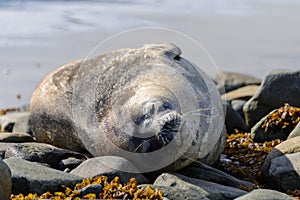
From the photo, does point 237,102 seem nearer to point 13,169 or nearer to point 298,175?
point 298,175

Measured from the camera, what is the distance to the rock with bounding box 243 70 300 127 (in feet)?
26.7

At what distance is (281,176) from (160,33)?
1632 mm

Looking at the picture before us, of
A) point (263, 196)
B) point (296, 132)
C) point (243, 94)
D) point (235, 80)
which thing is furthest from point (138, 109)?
point (235, 80)

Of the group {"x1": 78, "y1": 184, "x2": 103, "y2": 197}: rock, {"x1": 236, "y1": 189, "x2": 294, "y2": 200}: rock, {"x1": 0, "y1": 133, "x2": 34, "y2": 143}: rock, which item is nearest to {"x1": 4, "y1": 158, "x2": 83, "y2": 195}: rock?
{"x1": 78, "y1": 184, "x2": 103, "y2": 197}: rock

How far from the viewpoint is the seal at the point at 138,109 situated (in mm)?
5754

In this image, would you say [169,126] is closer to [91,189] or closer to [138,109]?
[138,109]

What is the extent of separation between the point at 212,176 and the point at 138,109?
890 millimetres

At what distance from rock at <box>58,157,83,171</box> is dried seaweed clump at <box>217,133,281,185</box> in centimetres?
129

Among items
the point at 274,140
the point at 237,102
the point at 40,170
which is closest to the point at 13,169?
the point at 40,170

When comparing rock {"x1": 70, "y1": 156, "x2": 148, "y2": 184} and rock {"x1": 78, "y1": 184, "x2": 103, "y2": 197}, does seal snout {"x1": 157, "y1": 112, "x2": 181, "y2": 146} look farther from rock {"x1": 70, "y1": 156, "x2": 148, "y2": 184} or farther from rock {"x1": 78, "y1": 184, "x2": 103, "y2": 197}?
rock {"x1": 78, "y1": 184, "x2": 103, "y2": 197}

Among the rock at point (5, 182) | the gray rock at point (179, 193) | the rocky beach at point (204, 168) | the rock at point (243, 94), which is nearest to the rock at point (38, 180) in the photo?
the rocky beach at point (204, 168)

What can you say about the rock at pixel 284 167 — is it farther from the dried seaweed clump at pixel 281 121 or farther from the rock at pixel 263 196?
the dried seaweed clump at pixel 281 121

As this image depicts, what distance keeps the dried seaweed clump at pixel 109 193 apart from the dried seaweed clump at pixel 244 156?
4.26 feet

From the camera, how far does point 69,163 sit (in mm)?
6312
